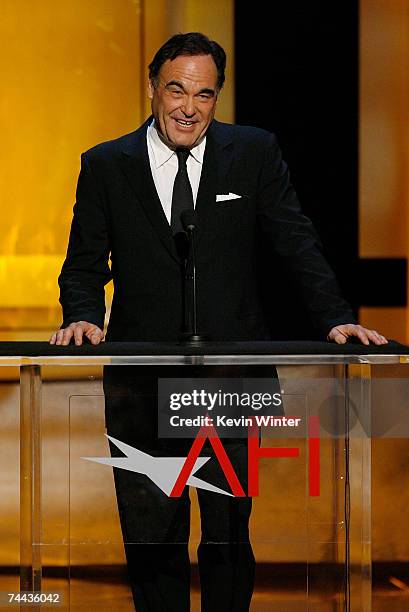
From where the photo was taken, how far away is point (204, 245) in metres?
2.71

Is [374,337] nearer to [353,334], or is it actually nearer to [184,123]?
[353,334]

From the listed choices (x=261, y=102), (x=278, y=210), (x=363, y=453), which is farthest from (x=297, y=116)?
(x=363, y=453)

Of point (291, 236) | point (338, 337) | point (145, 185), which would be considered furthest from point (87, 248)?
point (338, 337)

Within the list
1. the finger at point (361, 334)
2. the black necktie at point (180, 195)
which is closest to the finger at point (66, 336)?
the black necktie at point (180, 195)

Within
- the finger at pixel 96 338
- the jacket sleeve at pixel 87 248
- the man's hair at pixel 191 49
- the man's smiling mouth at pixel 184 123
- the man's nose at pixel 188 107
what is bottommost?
the finger at pixel 96 338

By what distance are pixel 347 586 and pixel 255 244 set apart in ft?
2.74

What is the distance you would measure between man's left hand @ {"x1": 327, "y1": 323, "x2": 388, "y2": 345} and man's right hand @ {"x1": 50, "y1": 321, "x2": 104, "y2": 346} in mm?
494

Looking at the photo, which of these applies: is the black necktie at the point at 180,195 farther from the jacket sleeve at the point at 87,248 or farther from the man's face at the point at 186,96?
the jacket sleeve at the point at 87,248

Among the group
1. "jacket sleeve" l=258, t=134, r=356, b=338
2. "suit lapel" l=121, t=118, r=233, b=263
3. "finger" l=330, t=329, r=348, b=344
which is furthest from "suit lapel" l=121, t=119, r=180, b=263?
"finger" l=330, t=329, r=348, b=344

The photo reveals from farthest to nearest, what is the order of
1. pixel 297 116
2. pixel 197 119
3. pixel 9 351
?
pixel 297 116, pixel 197 119, pixel 9 351

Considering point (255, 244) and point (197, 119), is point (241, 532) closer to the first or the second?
point (255, 244)

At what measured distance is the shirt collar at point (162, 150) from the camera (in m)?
2.75

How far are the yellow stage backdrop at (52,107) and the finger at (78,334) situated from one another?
254 centimetres

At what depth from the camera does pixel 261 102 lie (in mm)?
4844
